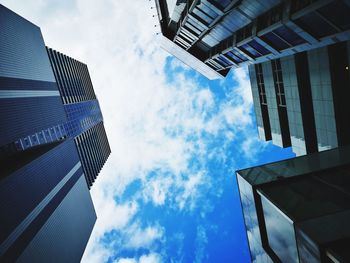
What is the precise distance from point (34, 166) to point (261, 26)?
44.5 m

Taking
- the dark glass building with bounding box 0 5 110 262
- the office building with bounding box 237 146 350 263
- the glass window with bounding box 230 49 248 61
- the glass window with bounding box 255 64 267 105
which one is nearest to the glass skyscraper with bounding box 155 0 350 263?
the office building with bounding box 237 146 350 263

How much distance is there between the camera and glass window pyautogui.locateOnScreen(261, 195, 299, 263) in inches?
543

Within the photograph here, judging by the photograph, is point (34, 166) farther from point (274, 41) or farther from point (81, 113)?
point (81, 113)

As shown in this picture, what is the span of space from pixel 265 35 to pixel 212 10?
258 inches

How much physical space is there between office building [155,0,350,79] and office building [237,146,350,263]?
27.4 ft

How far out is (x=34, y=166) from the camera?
169 ft

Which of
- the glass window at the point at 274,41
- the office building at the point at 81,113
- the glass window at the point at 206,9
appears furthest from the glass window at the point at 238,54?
the office building at the point at 81,113

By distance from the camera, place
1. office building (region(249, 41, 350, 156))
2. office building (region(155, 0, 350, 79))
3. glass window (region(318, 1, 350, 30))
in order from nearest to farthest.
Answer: glass window (region(318, 1, 350, 30))
office building (region(155, 0, 350, 79))
office building (region(249, 41, 350, 156))

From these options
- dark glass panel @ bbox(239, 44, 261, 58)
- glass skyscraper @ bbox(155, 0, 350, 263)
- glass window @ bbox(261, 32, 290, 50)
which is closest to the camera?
glass skyscraper @ bbox(155, 0, 350, 263)

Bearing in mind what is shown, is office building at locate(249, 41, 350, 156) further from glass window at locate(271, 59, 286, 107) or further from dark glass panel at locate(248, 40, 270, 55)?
dark glass panel at locate(248, 40, 270, 55)

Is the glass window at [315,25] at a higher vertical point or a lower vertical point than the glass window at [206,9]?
lower

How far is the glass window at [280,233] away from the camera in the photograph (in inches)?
543

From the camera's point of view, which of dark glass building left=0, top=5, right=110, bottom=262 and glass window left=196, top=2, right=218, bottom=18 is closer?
glass window left=196, top=2, right=218, bottom=18

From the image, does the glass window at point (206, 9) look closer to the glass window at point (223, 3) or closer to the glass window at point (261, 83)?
the glass window at point (223, 3)
